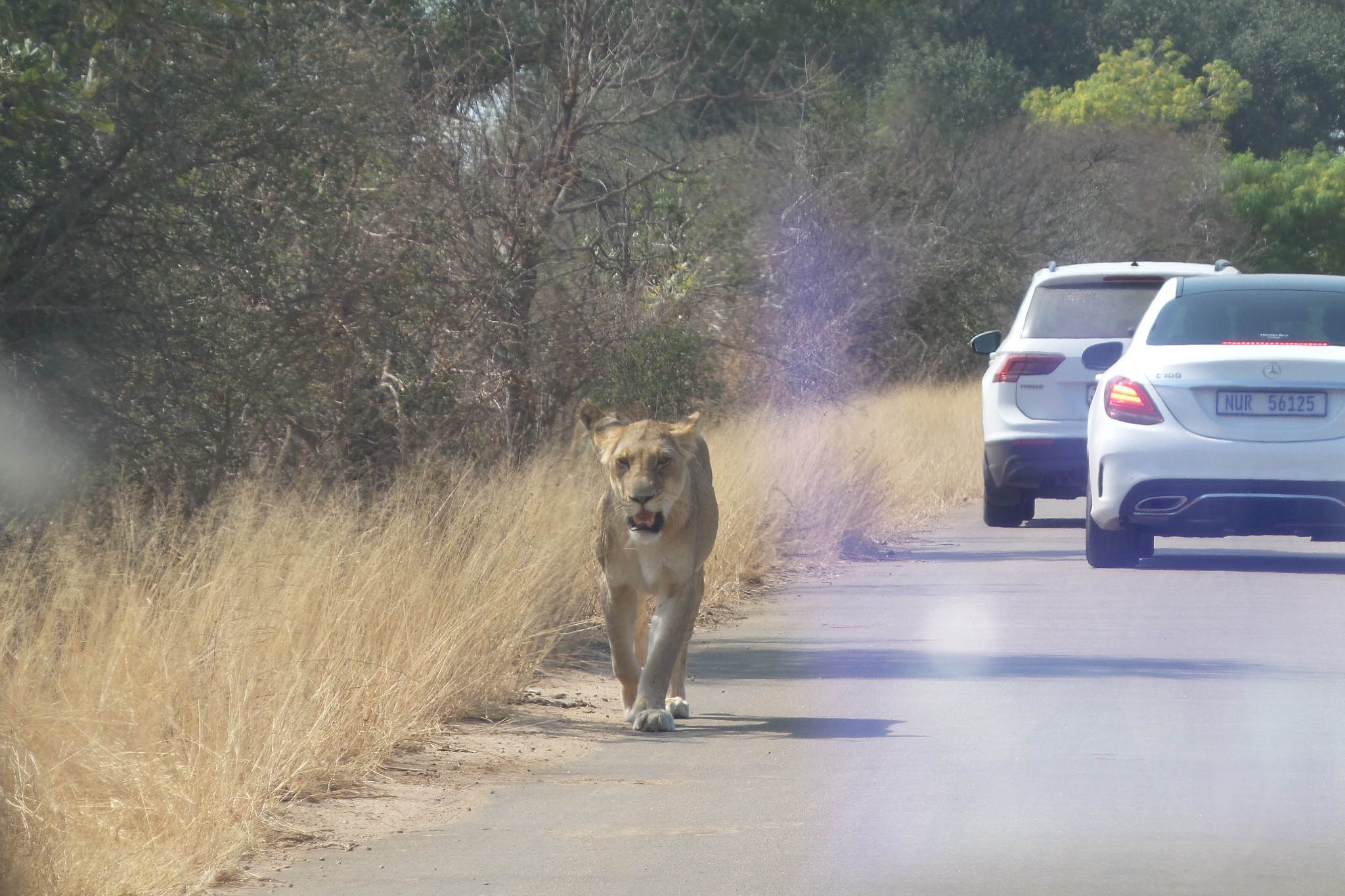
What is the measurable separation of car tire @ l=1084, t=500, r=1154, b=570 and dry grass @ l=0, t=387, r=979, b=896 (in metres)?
1.93

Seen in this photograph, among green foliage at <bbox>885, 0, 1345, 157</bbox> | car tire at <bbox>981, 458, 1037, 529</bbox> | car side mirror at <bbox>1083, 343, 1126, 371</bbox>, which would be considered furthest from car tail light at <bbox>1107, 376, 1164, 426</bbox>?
green foliage at <bbox>885, 0, 1345, 157</bbox>

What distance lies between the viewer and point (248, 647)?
724 cm

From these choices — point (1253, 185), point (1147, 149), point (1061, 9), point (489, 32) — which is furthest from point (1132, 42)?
point (489, 32)

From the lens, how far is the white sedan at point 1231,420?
11.6 meters

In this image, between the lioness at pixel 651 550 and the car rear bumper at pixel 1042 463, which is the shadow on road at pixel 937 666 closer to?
the lioness at pixel 651 550

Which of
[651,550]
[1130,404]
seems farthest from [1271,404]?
[651,550]

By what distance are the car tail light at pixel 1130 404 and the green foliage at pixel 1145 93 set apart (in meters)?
39.6

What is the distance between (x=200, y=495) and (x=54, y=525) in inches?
78.5

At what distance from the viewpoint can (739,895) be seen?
5.14 m

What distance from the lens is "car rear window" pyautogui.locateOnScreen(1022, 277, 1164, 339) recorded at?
1431cm

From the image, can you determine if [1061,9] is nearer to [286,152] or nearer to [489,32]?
[489,32]

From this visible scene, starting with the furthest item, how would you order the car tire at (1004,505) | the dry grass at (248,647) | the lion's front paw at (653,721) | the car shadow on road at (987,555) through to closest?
1. the car tire at (1004,505)
2. the car shadow on road at (987,555)
3. the lion's front paw at (653,721)
4. the dry grass at (248,647)

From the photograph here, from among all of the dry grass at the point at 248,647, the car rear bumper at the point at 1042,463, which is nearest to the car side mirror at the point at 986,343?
the car rear bumper at the point at 1042,463

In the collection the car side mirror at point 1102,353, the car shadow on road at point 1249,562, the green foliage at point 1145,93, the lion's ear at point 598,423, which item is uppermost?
the green foliage at point 1145,93
